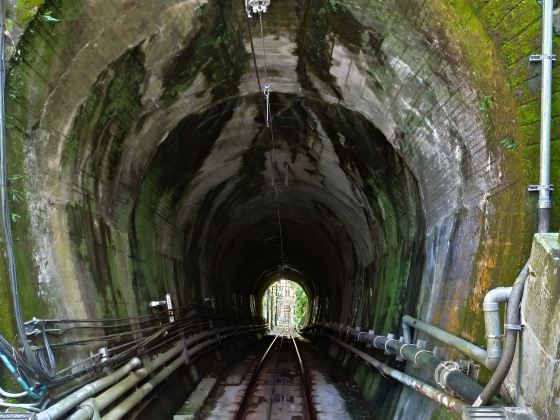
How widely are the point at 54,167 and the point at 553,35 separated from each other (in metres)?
4.92

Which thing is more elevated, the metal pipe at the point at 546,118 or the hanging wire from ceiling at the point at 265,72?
the hanging wire from ceiling at the point at 265,72

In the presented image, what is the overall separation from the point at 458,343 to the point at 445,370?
274 mm

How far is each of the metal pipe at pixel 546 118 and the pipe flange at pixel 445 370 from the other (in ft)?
5.04

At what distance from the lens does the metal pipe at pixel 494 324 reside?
4.70m

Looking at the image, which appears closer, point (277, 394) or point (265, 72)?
point (265, 72)

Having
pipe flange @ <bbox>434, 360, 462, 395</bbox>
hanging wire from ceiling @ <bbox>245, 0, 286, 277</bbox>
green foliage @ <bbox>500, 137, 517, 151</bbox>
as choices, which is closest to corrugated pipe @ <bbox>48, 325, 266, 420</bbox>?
pipe flange @ <bbox>434, 360, 462, 395</bbox>

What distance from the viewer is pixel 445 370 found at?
5473 mm

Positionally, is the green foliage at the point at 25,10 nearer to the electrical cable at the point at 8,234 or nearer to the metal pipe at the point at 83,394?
the electrical cable at the point at 8,234

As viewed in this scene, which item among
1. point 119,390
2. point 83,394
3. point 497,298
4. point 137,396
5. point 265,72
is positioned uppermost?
point 265,72

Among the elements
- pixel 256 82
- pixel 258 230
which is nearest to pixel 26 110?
pixel 256 82

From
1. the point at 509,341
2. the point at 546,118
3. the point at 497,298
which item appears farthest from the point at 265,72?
the point at 509,341

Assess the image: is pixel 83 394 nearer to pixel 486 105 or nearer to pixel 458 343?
pixel 458 343

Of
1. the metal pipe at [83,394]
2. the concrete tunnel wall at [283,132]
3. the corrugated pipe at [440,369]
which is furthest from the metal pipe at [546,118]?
the metal pipe at [83,394]

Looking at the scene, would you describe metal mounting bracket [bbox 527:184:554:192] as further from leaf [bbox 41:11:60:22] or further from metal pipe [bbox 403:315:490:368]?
leaf [bbox 41:11:60:22]
